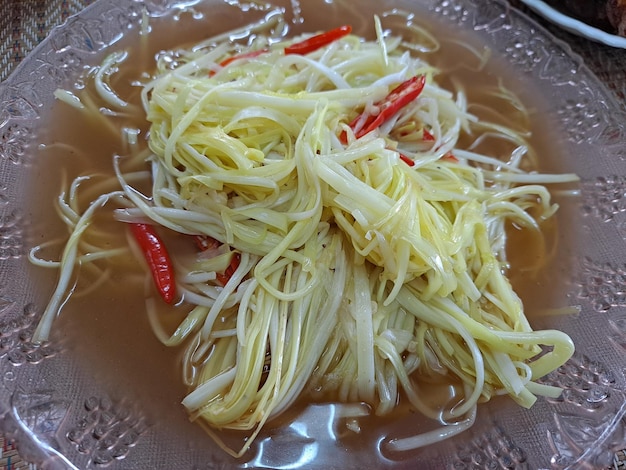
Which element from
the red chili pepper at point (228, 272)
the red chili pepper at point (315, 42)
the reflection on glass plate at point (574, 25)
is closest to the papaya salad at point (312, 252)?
the red chili pepper at point (228, 272)

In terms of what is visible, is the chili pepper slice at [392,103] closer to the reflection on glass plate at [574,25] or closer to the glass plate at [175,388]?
the glass plate at [175,388]

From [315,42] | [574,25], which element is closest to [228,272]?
[315,42]

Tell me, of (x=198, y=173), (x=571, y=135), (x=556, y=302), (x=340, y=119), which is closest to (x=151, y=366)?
(x=198, y=173)

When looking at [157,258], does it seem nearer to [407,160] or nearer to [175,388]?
[175,388]

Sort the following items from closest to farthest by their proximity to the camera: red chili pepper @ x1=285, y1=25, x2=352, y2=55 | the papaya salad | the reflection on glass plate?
the papaya salad
red chili pepper @ x1=285, y1=25, x2=352, y2=55
the reflection on glass plate

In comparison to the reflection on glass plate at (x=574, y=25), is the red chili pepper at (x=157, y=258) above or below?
above

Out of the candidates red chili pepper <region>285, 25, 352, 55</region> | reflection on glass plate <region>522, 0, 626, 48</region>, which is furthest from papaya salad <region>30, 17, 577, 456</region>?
reflection on glass plate <region>522, 0, 626, 48</region>

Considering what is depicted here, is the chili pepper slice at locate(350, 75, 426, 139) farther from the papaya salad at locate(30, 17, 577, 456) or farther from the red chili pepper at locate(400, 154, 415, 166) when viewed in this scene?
the red chili pepper at locate(400, 154, 415, 166)
